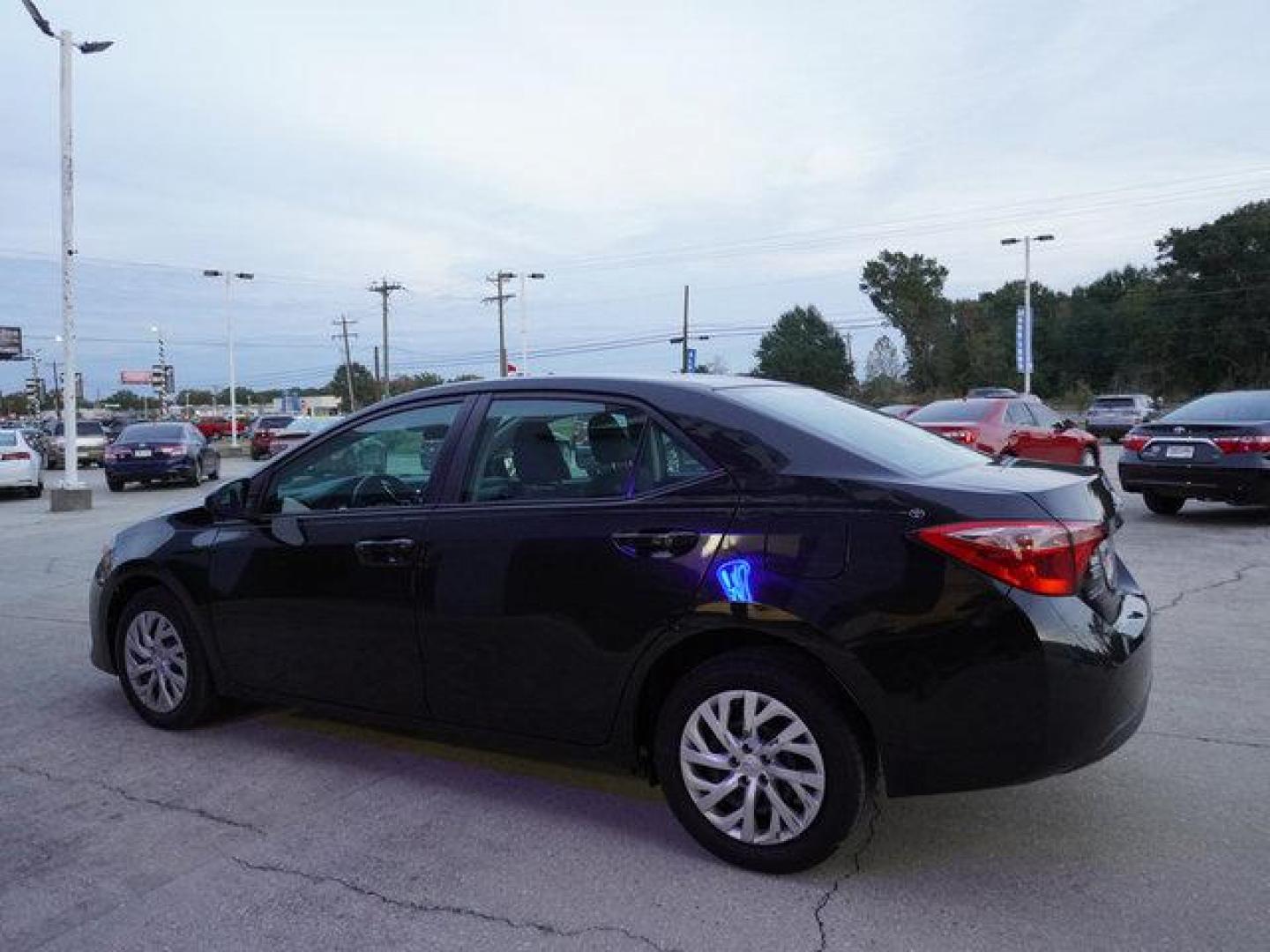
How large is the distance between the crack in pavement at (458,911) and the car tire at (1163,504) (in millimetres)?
11046

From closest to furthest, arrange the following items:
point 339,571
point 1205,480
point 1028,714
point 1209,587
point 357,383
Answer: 1. point 1028,714
2. point 339,571
3. point 1209,587
4. point 1205,480
5. point 357,383

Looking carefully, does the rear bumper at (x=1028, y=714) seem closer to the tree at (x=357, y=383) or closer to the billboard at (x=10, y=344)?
the billboard at (x=10, y=344)

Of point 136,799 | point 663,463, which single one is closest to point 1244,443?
point 663,463

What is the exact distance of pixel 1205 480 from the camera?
11000 millimetres

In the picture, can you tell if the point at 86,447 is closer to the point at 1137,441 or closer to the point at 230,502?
the point at 1137,441

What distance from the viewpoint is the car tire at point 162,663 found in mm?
4797

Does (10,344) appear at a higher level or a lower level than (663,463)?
higher

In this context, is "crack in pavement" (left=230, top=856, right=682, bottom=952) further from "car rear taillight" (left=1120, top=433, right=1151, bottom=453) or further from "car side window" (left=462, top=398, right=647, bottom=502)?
"car rear taillight" (left=1120, top=433, right=1151, bottom=453)

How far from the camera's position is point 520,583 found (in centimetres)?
375

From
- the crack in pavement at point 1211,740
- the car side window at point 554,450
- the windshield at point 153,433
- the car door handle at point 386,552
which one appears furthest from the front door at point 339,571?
the windshield at point 153,433

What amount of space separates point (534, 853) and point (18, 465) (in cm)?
2031

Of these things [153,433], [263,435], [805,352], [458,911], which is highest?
[805,352]

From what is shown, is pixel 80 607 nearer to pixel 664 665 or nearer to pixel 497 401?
pixel 497 401

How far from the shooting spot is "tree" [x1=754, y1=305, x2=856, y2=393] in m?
92.6
